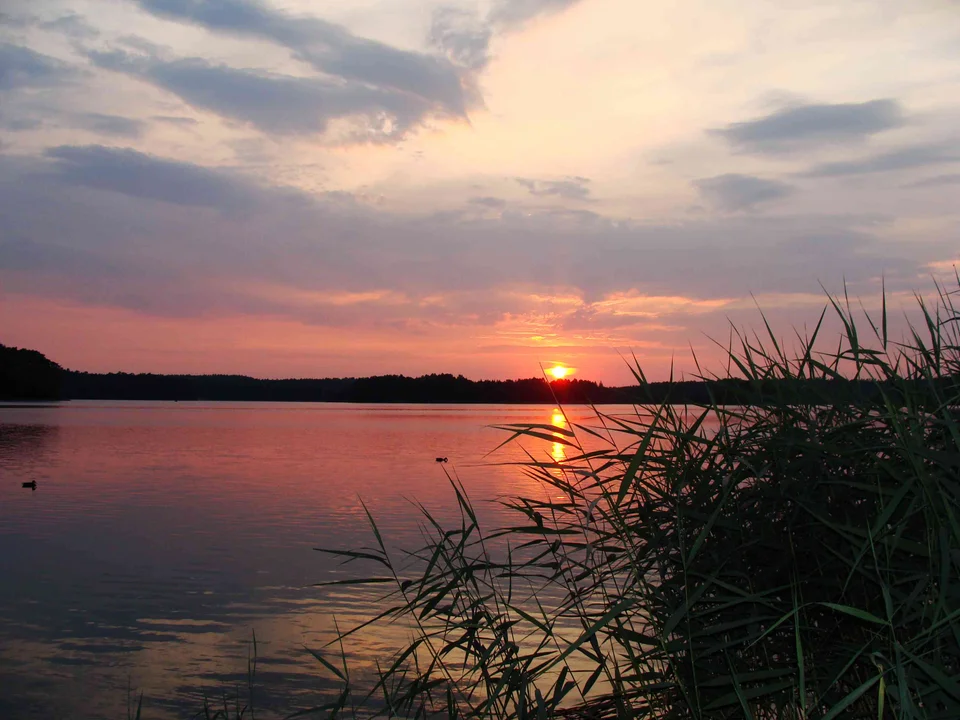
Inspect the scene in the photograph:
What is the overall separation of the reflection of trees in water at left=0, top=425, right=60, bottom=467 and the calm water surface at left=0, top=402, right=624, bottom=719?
8.05 feet

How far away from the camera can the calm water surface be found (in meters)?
9.92

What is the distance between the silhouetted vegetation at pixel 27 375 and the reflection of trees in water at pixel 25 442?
7115 cm

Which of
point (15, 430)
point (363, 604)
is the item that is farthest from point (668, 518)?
point (15, 430)

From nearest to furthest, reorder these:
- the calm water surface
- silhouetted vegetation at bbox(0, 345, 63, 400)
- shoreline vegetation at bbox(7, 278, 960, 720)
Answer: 1. shoreline vegetation at bbox(7, 278, 960, 720)
2. the calm water surface
3. silhouetted vegetation at bbox(0, 345, 63, 400)

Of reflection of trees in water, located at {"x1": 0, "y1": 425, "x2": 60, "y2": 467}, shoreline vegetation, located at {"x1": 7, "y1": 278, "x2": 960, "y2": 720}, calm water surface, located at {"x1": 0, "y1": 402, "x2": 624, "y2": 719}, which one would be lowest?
calm water surface, located at {"x1": 0, "y1": 402, "x2": 624, "y2": 719}

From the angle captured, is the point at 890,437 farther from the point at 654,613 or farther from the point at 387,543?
the point at 387,543

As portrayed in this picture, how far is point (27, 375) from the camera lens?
138000mm

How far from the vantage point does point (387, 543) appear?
18.0 m

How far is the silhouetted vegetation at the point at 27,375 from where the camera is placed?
13175 cm

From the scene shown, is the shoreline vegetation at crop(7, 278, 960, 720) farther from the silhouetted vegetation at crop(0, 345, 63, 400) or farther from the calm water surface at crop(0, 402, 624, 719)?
the silhouetted vegetation at crop(0, 345, 63, 400)

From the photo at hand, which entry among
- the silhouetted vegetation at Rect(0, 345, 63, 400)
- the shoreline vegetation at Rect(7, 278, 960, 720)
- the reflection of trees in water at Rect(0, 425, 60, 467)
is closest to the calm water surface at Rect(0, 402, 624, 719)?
the reflection of trees in water at Rect(0, 425, 60, 467)

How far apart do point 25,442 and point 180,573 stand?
1653 inches

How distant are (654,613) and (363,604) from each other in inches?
360

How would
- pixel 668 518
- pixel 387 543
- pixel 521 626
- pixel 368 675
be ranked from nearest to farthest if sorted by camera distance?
1. pixel 668 518
2. pixel 368 675
3. pixel 521 626
4. pixel 387 543
